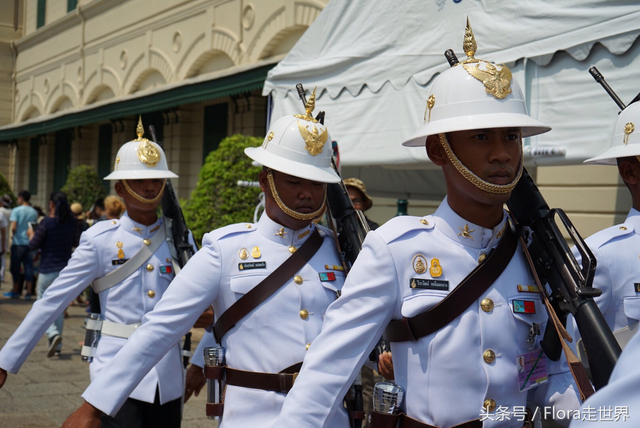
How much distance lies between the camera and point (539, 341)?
7.03 ft

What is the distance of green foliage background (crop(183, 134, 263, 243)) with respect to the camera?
337 inches

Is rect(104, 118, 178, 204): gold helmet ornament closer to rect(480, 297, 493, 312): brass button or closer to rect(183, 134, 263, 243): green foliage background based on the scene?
rect(480, 297, 493, 312): brass button

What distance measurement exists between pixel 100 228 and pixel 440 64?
8.52 ft

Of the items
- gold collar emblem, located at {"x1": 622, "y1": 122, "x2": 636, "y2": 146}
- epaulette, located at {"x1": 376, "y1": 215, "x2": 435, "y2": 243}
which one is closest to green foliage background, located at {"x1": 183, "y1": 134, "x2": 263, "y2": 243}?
gold collar emblem, located at {"x1": 622, "y1": 122, "x2": 636, "y2": 146}

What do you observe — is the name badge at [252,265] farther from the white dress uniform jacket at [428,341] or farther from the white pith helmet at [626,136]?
the white pith helmet at [626,136]

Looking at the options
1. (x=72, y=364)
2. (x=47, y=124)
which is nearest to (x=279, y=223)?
(x=72, y=364)

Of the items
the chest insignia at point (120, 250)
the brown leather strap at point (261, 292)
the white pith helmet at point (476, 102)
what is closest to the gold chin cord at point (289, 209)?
the brown leather strap at point (261, 292)

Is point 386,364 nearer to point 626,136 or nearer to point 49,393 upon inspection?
point 626,136

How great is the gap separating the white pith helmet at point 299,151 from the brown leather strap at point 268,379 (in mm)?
800

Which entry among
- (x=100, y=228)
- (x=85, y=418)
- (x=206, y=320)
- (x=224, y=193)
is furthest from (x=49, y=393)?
(x=85, y=418)

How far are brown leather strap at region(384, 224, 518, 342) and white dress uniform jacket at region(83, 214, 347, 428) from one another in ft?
2.61

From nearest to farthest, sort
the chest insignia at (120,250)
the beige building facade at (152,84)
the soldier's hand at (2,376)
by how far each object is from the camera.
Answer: the soldier's hand at (2,376), the chest insignia at (120,250), the beige building facade at (152,84)

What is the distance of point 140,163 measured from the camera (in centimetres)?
447

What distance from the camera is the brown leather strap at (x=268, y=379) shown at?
2.81 metres
